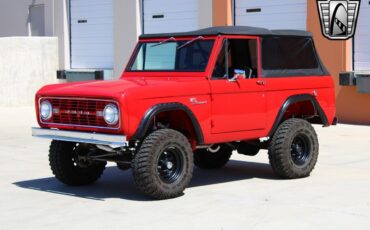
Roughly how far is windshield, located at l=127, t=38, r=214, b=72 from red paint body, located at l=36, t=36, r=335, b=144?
0.09 m

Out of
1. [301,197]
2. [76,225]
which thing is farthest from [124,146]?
[301,197]

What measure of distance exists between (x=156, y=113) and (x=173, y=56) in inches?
55.9

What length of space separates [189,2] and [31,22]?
7.46m

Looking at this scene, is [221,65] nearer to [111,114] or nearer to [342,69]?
[111,114]

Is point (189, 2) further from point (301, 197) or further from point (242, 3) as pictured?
point (301, 197)

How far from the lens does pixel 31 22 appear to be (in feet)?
82.0

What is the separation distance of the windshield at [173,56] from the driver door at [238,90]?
0.70 ft

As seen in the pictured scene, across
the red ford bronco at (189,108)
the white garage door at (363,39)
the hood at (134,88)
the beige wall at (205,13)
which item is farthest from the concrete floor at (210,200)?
the beige wall at (205,13)

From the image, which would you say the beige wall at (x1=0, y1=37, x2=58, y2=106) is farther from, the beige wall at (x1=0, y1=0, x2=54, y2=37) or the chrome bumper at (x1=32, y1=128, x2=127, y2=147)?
→ the chrome bumper at (x1=32, y1=128, x2=127, y2=147)

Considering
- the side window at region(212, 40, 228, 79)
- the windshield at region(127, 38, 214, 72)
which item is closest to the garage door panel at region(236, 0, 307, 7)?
the windshield at region(127, 38, 214, 72)

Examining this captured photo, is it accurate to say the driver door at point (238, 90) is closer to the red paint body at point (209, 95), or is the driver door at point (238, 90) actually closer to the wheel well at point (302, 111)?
the red paint body at point (209, 95)

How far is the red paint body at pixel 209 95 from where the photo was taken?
8102mm

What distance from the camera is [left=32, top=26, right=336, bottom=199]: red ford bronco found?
320 inches

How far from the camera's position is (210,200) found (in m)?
8.29
